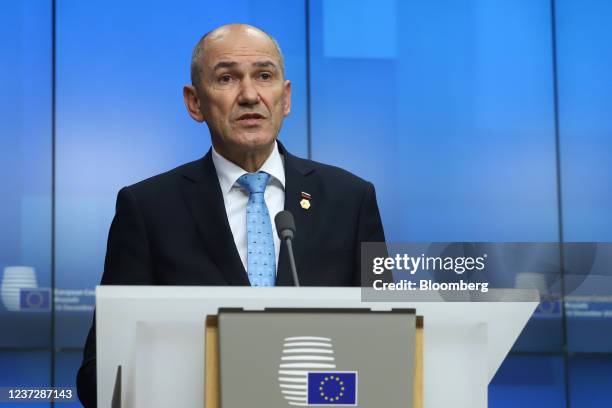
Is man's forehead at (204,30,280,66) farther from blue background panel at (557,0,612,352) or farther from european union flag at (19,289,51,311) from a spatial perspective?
blue background panel at (557,0,612,352)

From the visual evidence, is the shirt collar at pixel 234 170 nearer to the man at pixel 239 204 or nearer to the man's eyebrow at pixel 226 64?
the man at pixel 239 204

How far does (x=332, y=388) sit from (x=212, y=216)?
3.40 ft

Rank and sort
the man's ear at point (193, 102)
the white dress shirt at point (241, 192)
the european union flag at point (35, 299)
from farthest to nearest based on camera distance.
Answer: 1. the european union flag at point (35, 299)
2. the man's ear at point (193, 102)
3. the white dress shirt at point (241, 192)

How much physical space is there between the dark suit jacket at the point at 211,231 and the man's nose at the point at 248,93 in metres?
0.21

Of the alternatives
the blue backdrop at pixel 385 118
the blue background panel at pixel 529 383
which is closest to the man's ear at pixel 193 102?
the blue backdrop at pixel 385 118

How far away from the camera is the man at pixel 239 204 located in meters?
2.33

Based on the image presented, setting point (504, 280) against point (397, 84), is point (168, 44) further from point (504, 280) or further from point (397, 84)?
point (504, 280)

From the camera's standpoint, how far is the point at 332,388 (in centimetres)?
142

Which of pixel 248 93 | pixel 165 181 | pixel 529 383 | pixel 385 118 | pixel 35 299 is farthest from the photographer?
pixel 385 118

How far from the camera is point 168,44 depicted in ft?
19.2

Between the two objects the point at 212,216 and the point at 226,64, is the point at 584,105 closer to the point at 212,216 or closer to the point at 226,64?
the point at 226,64

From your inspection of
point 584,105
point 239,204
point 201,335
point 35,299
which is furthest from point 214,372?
point 584,105

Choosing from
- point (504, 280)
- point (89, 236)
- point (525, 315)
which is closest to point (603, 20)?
point (504, 280)

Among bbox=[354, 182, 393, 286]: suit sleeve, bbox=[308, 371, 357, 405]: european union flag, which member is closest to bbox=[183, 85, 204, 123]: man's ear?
bbox=[354, 182, 393, 286]: suit sleeve
